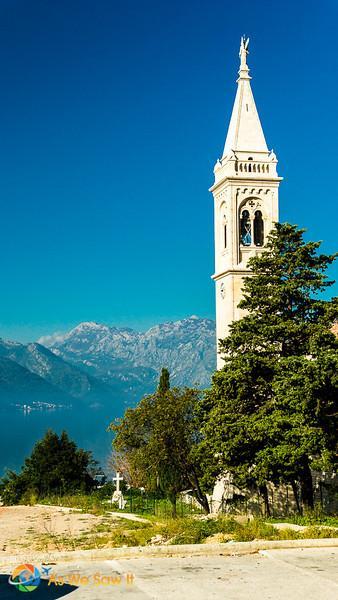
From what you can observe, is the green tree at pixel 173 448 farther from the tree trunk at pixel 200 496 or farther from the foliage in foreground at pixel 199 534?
the foliage in foreground at pixel 199 534

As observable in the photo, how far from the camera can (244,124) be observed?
127 feet

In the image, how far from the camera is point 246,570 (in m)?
10.3

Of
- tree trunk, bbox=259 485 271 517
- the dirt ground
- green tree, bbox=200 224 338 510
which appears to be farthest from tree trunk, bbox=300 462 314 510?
the dirt ground

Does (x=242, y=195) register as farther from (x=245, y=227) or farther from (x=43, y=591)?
(x=43, y=591)

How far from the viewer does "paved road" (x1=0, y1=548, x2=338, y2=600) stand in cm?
901

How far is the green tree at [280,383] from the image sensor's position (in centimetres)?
1952

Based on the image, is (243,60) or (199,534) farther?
(243,60)

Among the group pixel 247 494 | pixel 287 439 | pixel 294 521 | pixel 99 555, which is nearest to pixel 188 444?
pixel 247 494

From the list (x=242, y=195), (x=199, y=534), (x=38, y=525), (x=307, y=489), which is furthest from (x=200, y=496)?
(x=242, y=195)

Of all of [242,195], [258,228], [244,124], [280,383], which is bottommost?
[280,383]

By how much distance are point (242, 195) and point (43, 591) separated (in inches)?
1200

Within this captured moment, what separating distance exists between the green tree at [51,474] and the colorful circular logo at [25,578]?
22.4 m

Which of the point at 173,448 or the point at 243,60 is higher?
the point at 243,60

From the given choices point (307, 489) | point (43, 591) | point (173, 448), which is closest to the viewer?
point (43, 591)
